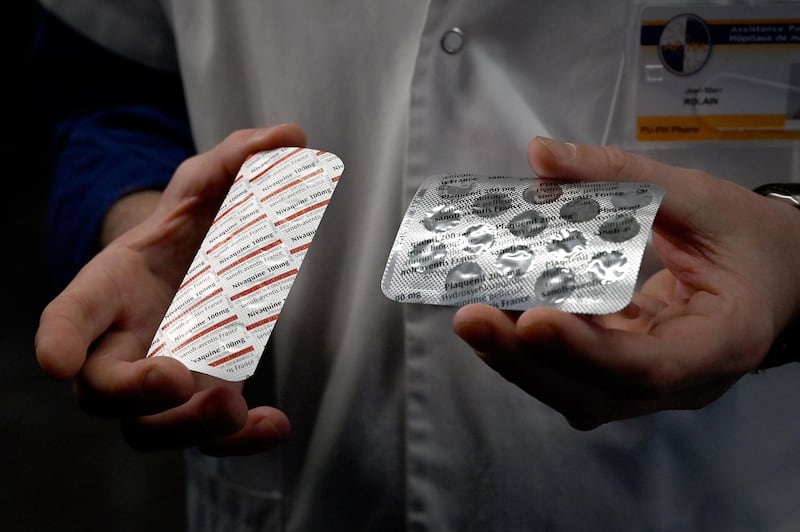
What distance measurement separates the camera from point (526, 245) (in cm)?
48

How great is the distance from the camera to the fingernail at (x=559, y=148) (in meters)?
0.48

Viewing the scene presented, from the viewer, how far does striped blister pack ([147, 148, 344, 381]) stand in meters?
0.48

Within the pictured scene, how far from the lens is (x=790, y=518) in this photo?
0.60 metres

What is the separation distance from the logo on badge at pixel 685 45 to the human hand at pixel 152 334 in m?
0.31

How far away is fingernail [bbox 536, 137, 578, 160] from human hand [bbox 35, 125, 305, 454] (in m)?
0.21

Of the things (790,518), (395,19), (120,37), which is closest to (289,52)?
(395,19)

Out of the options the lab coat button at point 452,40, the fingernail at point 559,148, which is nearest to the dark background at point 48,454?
the lab coat button at point 452,40

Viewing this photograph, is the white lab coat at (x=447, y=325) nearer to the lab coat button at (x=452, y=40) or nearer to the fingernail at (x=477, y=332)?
the lab coat button at (x=452, y=40)

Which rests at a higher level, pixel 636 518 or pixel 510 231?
pixel 510 231

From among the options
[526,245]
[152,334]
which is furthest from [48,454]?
[526,245]

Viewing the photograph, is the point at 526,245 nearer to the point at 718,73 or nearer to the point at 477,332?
the point at 477,332

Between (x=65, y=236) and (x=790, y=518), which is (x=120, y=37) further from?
(x=790, y=518)

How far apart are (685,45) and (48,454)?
157 centimetres

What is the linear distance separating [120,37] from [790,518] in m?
0.81
